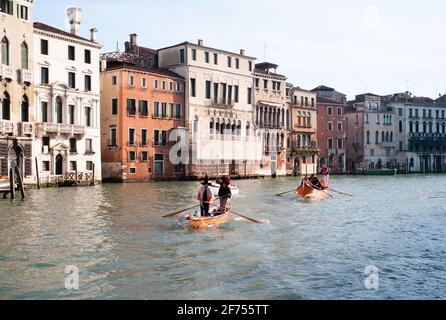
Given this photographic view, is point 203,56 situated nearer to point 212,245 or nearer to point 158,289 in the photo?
point 212,245

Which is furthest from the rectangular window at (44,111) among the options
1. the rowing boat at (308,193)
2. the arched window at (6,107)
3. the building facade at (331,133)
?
the building facade at (331,133)

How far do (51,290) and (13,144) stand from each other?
2606cm

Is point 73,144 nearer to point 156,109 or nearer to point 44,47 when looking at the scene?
point 44,47

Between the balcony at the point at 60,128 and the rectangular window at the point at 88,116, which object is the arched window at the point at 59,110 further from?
the rectangular window at the point at 88,116

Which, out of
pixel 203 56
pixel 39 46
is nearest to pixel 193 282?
pixel 39 46

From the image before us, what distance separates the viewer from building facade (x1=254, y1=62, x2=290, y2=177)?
56281 millimetres

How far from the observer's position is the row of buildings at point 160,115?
34.0m

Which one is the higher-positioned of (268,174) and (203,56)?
(203,56)

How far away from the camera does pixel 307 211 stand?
20953mm

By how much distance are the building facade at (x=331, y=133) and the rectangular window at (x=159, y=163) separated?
88.2 ft

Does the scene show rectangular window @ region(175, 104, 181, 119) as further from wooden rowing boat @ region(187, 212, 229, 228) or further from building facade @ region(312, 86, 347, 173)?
wooden rowing boat @ region(187, 212, 229, 228)

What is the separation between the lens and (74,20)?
39.6 meters

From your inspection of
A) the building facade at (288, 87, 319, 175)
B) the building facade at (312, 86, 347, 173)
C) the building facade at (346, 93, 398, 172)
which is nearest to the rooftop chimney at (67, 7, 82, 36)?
the building facade at (288, 87, 319, 175)

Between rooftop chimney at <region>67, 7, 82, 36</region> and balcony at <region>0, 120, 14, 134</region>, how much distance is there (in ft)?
33.8
